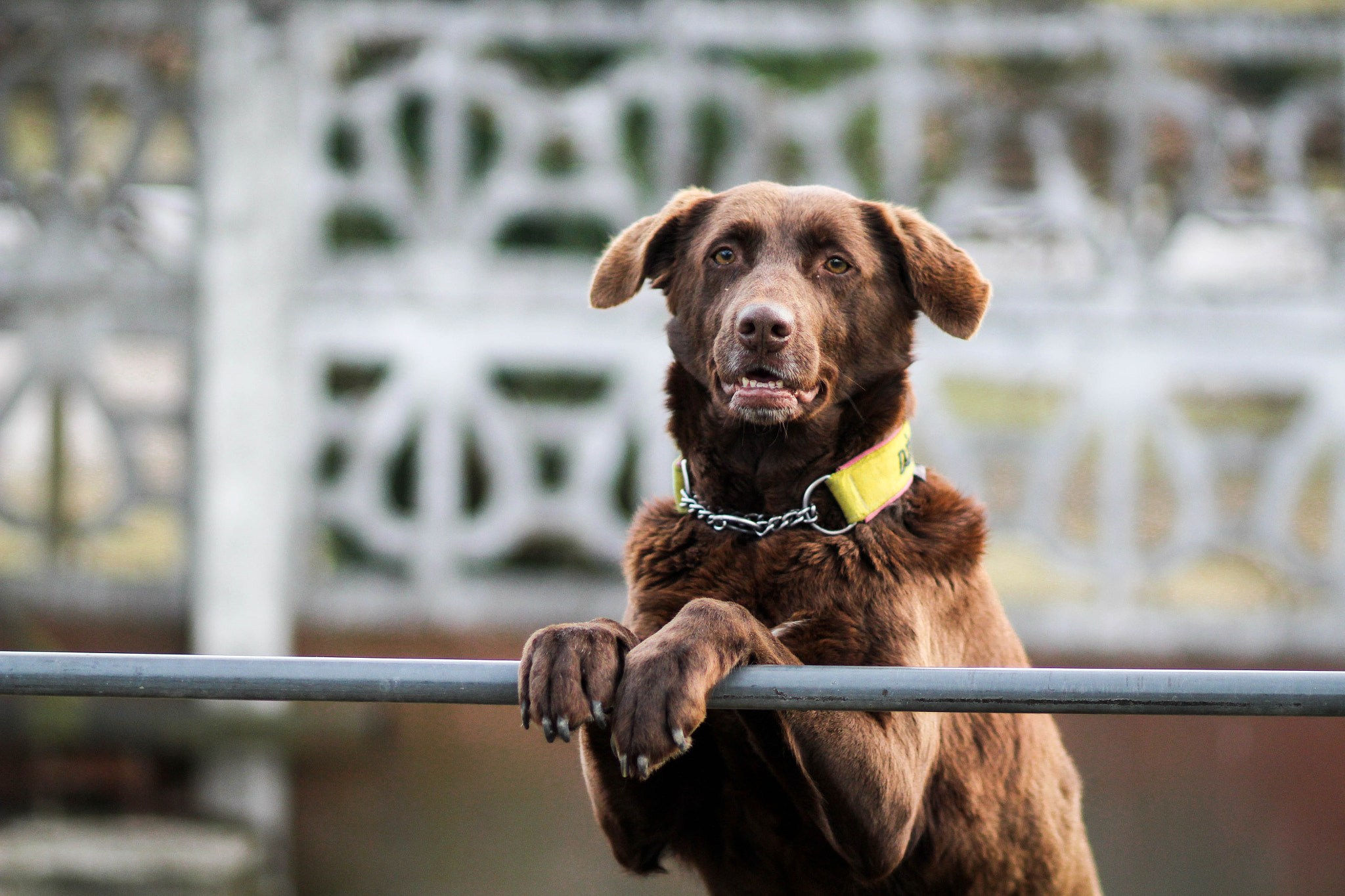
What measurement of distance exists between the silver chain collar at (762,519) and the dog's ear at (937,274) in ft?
1.16

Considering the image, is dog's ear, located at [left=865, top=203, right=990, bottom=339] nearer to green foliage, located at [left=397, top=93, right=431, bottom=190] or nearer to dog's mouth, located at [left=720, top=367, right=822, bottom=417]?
dog's mouth, located at [left=720, top=367, right=822, bottom=417]

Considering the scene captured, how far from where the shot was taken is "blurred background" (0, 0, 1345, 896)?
461cm

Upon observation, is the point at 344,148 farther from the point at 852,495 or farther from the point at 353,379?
the point at 852,495

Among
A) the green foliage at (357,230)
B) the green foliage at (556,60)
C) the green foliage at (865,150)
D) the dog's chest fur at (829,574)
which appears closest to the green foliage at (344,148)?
the green foliage at (357,230)

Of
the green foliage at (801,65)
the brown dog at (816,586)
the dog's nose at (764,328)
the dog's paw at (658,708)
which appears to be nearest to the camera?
the dog's paw at (658,708)

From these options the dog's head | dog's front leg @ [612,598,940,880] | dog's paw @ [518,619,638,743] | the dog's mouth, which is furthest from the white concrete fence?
dog's paw @ [518,619,638,743]

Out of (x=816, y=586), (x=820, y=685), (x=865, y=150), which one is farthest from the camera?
(x=865, y=150)

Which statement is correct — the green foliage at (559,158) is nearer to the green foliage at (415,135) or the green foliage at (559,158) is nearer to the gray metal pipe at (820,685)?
the green foliage at (415,135)

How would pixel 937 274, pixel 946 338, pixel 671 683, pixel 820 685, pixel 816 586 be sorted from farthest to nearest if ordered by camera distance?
pixel 946 338 < pixel 937 274 < pixel 816 586 < pixel 671 683 < pixel 820 685

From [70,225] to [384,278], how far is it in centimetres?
112

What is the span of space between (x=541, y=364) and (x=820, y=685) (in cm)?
320

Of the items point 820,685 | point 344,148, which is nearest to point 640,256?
point 820,685

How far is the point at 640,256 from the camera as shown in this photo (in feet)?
7.82

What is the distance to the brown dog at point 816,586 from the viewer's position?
6.45 ft
